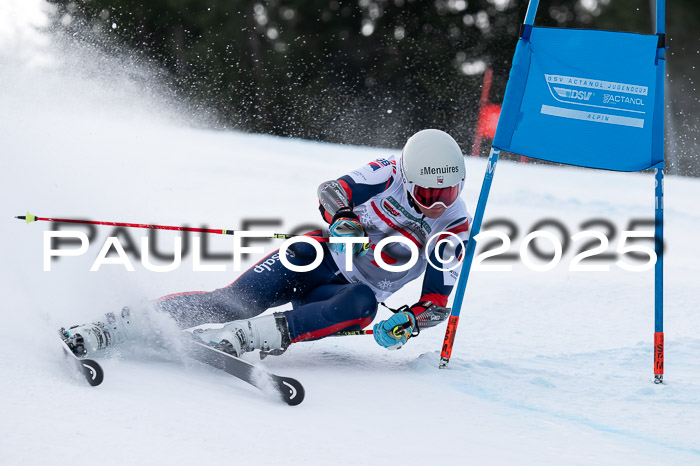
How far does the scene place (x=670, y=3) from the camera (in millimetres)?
20453

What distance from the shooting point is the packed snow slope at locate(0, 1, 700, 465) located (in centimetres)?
221

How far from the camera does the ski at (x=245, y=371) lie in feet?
8.51

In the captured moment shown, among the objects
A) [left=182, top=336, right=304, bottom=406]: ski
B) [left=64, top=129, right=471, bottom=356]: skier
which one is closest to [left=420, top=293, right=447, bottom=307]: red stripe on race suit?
[left=64, top=129, right=471, bottom=356]: skier

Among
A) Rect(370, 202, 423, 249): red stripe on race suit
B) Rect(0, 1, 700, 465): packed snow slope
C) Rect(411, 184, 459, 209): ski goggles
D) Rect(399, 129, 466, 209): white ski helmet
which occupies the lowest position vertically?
Rect(0, 1, 700, 465): packed snow slope

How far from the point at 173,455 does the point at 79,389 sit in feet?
1.82

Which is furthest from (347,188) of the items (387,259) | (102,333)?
(102,333)

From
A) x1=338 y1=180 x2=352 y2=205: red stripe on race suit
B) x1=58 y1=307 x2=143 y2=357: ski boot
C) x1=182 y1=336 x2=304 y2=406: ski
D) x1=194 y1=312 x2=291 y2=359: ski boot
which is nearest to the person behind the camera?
x1=182 y1=336 x2=304 y2=406: ski

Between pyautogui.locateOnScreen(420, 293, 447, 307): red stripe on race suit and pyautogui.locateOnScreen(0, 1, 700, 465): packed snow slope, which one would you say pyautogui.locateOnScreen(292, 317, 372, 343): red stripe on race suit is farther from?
pyautogui.locateOnScreen(420, 293, 447, 307): red stripe on race suit

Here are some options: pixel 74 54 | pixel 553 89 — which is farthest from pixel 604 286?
pixel 74 54

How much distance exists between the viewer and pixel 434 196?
330 cm

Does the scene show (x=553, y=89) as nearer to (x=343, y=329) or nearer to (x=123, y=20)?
(x=343, y=329)

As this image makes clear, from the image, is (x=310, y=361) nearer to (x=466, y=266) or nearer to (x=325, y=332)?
(x=325, y=332)

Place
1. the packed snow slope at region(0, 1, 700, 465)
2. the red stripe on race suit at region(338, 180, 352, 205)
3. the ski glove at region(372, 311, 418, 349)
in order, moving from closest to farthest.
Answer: the packed snow slope at region(0, 1, 700, 465) → the ski glove at region(372, 311, 418, 349) → the red stripe on race suit at region(338, 180, 352, 205)

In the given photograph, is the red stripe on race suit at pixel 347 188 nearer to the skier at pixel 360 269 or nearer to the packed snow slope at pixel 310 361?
the skier at pixel 360 269
